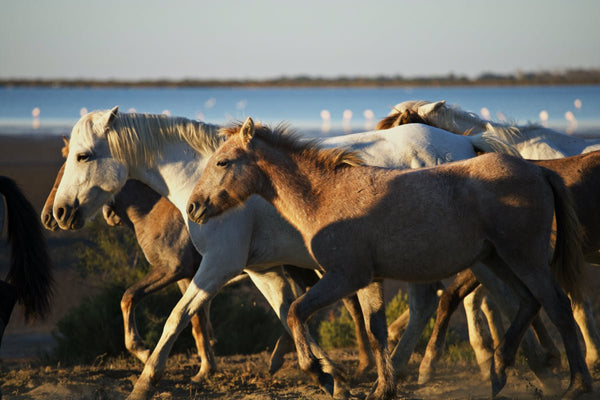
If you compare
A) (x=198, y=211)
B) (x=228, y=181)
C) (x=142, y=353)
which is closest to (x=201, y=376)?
(x=142, y=353)

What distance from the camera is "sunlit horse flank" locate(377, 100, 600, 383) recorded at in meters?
5.80

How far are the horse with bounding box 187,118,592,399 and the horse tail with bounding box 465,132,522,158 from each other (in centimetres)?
133

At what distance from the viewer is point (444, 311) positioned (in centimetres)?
626

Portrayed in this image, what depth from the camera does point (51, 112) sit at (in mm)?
68938

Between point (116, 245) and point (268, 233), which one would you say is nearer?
point (268, 233)

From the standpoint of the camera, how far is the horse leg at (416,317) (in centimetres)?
630

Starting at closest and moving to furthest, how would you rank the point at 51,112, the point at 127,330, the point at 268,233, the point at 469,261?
1. the point at 469,261
2. the point at 268,233
3. the point at 127,330
4. the point at 51,112

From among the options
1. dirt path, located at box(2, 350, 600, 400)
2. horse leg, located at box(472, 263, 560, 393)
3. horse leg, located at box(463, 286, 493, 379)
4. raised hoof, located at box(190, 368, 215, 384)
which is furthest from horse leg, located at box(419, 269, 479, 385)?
raised hoof, located at box(190, 368, 215, 384)

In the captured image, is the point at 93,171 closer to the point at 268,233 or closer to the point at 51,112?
the point at 268,233

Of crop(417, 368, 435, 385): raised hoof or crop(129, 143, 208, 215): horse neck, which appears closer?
crop(129, 143, 208, 215): horse neck

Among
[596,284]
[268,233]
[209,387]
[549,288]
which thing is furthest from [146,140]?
[596,284]

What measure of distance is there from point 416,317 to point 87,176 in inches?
113

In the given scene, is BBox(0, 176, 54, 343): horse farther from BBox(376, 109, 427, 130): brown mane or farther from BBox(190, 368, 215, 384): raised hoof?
BBox(376, 109, 427, 130): brown mane

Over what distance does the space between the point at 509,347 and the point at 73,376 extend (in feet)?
12.7
